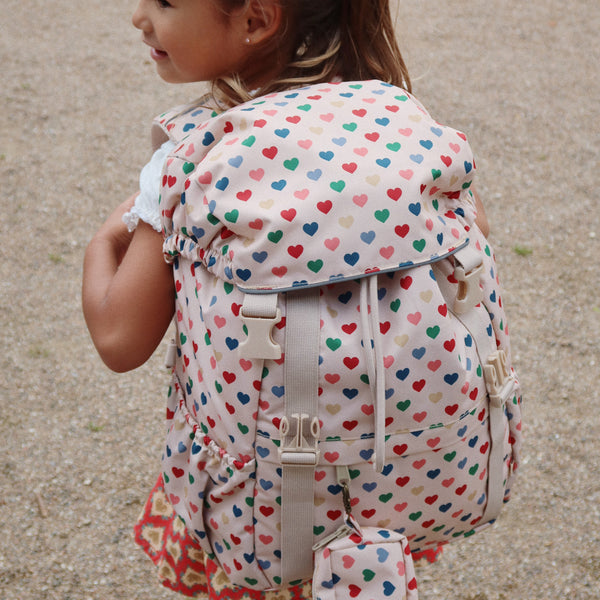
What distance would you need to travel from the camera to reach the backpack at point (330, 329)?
1154 millimetres

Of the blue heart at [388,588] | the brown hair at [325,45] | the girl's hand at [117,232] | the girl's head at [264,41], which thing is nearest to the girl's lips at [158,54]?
the girl's head at [264,41]

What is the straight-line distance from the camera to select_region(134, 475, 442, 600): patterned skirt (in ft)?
4.99

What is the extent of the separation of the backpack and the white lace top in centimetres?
6

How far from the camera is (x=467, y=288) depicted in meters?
1.25

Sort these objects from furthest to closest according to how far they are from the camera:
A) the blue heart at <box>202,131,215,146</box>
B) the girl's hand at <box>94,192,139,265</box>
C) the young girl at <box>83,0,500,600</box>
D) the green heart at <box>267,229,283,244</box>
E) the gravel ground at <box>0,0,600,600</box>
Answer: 1. the gravel ground at <box>0,0,600,600</box>
2. the girl's hand at <box>94,192,139,265</box>
3. the young girl at <box>83,0,500,600</box>
4. the blue heart at <box>202,131,215,146</box>
5. the green heart at <box>267,229,283,244</box>

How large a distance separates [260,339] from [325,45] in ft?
1.87

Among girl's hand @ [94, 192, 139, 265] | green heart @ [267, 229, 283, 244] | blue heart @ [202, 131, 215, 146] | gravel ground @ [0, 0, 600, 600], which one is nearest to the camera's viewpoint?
green heart @ [267, 229, 283, 244]

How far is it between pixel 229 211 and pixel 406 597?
0.69 m

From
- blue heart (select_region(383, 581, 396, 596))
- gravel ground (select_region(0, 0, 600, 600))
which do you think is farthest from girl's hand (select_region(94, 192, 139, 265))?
gravel ground (select_region(0, 0, 600, 600))

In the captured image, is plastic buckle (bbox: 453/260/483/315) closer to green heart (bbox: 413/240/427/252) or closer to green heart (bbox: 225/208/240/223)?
green heart (bbox: 413/240/427/252)

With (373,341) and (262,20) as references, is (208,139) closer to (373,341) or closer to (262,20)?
(262,20)

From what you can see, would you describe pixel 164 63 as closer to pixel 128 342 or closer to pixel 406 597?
pixel 128 342

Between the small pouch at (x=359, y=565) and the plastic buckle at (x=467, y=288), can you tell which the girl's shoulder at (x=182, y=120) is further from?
the small pouch at (x=359, y=565)

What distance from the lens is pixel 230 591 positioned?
4.96 feet
